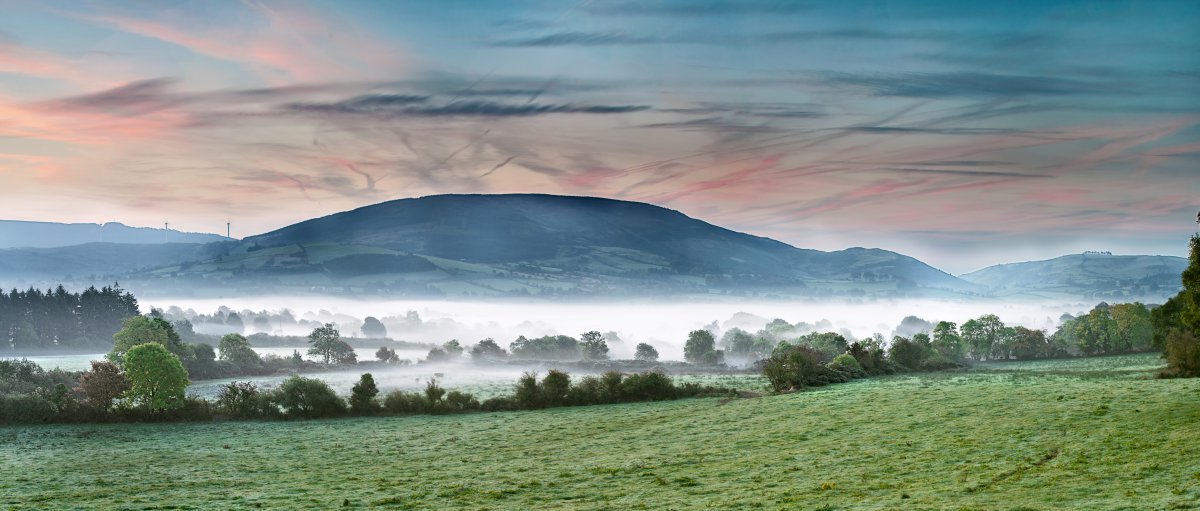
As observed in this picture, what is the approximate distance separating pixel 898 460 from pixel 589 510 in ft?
63.0

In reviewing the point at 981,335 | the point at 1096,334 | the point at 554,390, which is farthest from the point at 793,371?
the point at 1096,334

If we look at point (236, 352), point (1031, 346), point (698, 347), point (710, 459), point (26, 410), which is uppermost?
point (236, 352)

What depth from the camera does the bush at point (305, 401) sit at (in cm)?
8919

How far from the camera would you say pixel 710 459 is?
1906 inches

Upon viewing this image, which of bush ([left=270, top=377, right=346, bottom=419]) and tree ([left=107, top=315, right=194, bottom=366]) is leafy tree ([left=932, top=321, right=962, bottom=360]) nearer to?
bush ([left=270, top=377, right=346, bottom=419])

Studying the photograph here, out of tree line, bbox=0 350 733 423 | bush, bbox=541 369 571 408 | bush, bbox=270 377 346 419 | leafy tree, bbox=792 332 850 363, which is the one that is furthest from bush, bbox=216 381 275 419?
leafy tree, bbox=792 332 850 363

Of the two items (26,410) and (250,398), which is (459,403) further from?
(26,410)

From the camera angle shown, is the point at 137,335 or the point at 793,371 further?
the point at 137,335

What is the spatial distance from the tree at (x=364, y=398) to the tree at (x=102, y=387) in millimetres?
25809

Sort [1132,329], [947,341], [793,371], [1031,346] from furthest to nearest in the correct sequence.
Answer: [947,341], [1031,346], [1132,329], [793,371]

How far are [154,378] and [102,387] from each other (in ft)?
17.7

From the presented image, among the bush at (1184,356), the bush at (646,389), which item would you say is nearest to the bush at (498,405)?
the bush at (646,389)

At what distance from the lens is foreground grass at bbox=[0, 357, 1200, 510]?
34031 millimetres

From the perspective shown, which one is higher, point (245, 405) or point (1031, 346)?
point (1031, 346)
